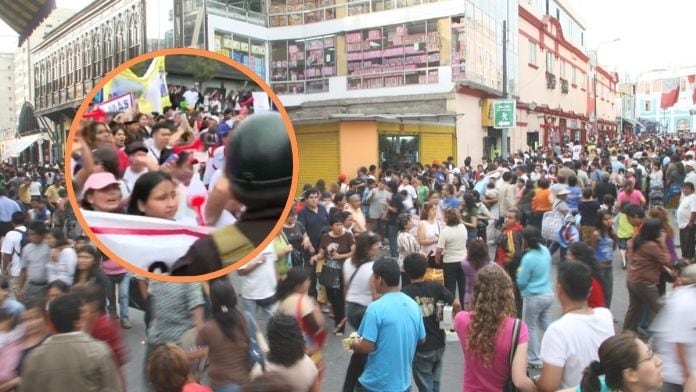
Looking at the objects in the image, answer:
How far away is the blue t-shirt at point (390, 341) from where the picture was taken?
4.48 meters

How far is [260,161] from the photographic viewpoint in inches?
71.9

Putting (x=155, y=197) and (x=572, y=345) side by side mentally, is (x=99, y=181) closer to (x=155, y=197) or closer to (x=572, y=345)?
(x=155, y=197)

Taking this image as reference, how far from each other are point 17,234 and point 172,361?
6.70 m

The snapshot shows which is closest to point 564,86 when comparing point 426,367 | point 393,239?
point 393,239

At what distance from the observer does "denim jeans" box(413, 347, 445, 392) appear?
199 inches

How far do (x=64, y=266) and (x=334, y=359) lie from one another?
2.99m

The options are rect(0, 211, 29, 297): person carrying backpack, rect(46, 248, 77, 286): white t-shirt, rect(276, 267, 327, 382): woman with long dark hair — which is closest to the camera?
rect(276, 267, 327, 382): woman with long dark hair

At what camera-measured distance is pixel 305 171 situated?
2388 cm

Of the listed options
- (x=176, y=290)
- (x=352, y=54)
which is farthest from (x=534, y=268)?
(x=352, y=54)

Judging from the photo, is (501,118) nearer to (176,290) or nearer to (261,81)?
(176,290)

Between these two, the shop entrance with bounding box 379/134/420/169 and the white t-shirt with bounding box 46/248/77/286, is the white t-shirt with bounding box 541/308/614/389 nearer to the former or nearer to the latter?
the white t-shirt with bounding box 46/248/77/286

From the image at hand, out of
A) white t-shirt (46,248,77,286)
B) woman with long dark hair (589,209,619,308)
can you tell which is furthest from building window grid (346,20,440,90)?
white t-shirt (46,248,77,286)

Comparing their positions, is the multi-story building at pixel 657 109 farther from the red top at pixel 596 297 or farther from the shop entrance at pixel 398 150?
the red top at pixel 596 297

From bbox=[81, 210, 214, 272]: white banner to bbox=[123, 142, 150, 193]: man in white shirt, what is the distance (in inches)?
3.8
